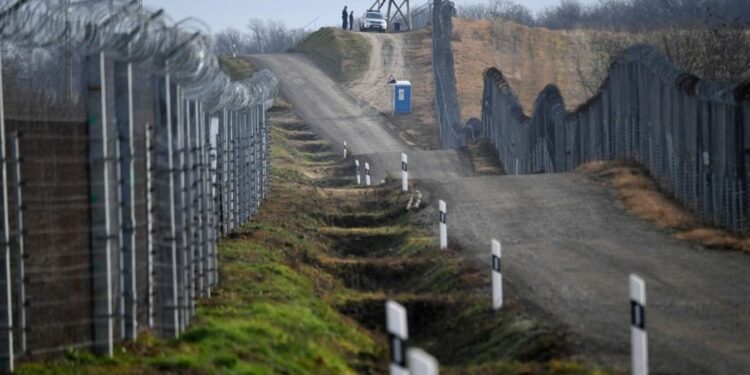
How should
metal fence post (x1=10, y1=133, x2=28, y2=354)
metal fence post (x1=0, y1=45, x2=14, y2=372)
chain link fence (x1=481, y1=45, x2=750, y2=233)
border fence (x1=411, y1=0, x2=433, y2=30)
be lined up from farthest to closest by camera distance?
border fence (x1=411, y1=0, x2=433, y2=30) < chain link fence (x1=481, y1=45, x2=750, y2=233) < metal fence post (x1=10, y1=133, x2=28, y2=354) < metal fence post (x1=0, y1=45, x2=14, y2=372)

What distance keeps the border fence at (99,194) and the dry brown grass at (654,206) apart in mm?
9189

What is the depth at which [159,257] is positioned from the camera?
14578 millimetres

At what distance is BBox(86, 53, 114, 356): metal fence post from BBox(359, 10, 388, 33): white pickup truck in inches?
3231

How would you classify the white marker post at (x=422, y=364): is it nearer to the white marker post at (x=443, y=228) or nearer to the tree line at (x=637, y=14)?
the white marker post at (x=443, y=228)

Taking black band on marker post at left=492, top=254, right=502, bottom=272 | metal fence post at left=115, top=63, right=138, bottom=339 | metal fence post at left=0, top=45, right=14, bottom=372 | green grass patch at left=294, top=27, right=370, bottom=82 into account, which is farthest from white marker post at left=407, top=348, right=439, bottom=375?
green grass patch at left=294, top=27, right=370, bottom=82

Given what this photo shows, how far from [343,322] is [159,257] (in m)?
3.19

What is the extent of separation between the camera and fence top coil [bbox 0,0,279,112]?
12.7 metres

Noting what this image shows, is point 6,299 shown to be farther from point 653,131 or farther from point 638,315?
point 653,131

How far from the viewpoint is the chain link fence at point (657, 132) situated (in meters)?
23.2

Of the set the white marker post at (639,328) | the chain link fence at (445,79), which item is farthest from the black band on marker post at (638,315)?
the chain link fence at (445,79)

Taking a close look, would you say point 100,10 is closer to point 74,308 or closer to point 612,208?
point 74,308

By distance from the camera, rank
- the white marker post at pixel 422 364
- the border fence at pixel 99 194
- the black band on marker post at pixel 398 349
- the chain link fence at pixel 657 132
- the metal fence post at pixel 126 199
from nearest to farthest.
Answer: the white marker post at pixel 422 364
the black band on marker post at pixel 398 349
the border fence at pixel 99 194
the metal fence post at pixel 126 199
the chain link fence at pixel 657 132

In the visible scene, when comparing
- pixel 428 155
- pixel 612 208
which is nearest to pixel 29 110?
pixel 612 208

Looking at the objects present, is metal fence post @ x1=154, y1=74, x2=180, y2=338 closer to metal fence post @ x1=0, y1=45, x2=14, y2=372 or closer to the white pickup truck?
metal fence post @ x1=0, y1=45, x2=14, y2=372
